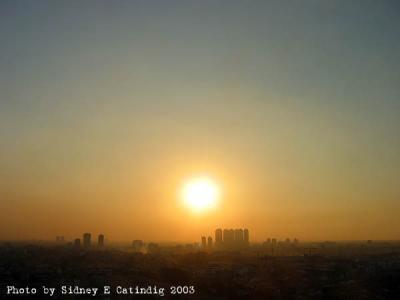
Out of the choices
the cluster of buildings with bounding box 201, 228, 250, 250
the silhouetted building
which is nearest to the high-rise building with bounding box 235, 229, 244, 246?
the cluster of buildings with bounding box 201, 228, 250, 250

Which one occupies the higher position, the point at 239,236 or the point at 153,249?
the point at 239,236

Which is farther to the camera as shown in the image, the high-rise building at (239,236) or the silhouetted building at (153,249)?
the high-rise building at (239,236)

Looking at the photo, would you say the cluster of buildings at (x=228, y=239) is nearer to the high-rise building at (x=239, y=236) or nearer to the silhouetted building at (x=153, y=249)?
the high-rise building at (x=239, y=236)

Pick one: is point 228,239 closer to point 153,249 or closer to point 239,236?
point 239,236

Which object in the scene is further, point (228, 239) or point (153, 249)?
point (228, 239)

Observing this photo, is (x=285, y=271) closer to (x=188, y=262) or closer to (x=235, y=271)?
(x=235, y=271)

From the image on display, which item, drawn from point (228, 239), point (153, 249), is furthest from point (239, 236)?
point (153, 249)

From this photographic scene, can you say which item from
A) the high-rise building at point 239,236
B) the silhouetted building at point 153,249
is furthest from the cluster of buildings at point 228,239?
the silhouetted building at point 153,249

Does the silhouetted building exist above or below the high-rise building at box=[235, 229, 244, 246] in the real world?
below

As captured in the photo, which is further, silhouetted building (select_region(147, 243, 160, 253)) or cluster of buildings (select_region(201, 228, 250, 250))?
cluster of buildings (select_region(201, 228, 250, 250))

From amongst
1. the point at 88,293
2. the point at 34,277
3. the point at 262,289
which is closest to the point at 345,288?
the point at 262,289

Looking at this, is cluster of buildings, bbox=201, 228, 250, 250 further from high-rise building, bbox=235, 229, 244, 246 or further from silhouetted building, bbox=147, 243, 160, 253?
silhouetted building, bbox=147, 243, 160, 253
